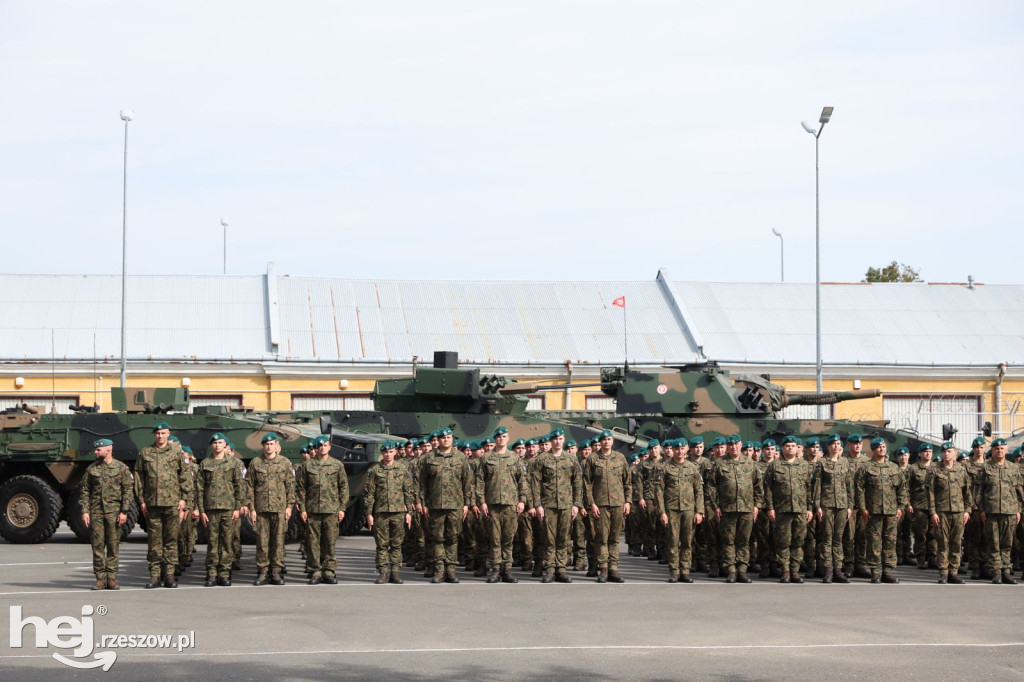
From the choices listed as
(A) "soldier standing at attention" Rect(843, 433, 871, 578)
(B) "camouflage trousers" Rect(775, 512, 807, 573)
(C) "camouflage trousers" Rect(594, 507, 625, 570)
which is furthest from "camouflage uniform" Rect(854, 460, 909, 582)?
(C) "camouflage trousers" Rect(594, 507, 625, 570)

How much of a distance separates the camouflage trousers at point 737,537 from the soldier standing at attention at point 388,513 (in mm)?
3193

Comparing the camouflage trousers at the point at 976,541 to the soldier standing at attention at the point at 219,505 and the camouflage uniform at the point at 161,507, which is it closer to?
the soldier standing at attention at the point at 219,505

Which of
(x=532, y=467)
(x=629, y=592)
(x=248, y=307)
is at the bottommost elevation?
(x=629, y=592)

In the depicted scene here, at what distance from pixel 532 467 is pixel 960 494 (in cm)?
438

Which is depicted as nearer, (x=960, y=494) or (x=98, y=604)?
(x=98, y=604)

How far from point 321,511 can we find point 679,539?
3.56 m

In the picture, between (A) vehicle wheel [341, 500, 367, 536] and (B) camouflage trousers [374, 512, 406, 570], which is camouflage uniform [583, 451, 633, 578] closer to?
(B) camouflage trousers [374, 512, 406, 570]

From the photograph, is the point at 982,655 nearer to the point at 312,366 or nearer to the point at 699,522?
the point at 699,522

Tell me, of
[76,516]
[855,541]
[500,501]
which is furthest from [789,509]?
[76,516]

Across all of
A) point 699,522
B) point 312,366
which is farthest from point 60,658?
point 312,366

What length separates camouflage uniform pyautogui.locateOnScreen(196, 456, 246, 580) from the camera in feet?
44.0

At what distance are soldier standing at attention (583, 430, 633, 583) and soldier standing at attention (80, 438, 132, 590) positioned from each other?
4505mm

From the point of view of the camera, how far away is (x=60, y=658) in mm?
9219

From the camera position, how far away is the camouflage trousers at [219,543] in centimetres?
1338
